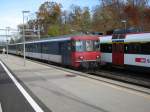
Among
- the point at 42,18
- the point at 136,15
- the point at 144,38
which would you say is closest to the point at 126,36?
the point at 144,38

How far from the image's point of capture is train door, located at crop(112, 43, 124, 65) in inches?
1074

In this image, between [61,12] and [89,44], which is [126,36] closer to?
[89,44]

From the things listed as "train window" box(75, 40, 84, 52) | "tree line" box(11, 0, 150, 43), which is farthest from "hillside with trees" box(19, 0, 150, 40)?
"train window" box(75, 40, 84, 52)

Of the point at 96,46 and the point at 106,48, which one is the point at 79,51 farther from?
the point at 106,48

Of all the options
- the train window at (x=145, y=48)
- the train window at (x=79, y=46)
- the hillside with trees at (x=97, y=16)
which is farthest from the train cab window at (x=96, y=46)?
the hillside with trees at (x=97, y=16)

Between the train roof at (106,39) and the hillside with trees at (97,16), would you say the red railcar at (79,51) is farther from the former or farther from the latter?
the hillside with trees at (97,16)

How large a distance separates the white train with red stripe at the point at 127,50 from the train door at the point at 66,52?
3.23 metres

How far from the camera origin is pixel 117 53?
28125 millimetres

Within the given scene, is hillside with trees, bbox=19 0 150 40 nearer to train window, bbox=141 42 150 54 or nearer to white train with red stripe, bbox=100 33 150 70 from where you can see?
white train with red stripe, bbox=100 33 150 70

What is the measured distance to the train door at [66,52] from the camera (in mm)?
29147

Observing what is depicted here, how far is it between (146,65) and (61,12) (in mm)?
73315

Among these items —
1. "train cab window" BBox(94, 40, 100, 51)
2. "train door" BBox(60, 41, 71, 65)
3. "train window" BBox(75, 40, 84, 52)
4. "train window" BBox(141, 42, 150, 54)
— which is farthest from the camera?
"train door" BBox(60, 41, 71, 65)

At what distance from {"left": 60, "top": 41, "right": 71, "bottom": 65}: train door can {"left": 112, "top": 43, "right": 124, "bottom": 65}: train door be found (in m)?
3.54

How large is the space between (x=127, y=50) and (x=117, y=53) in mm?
1811
